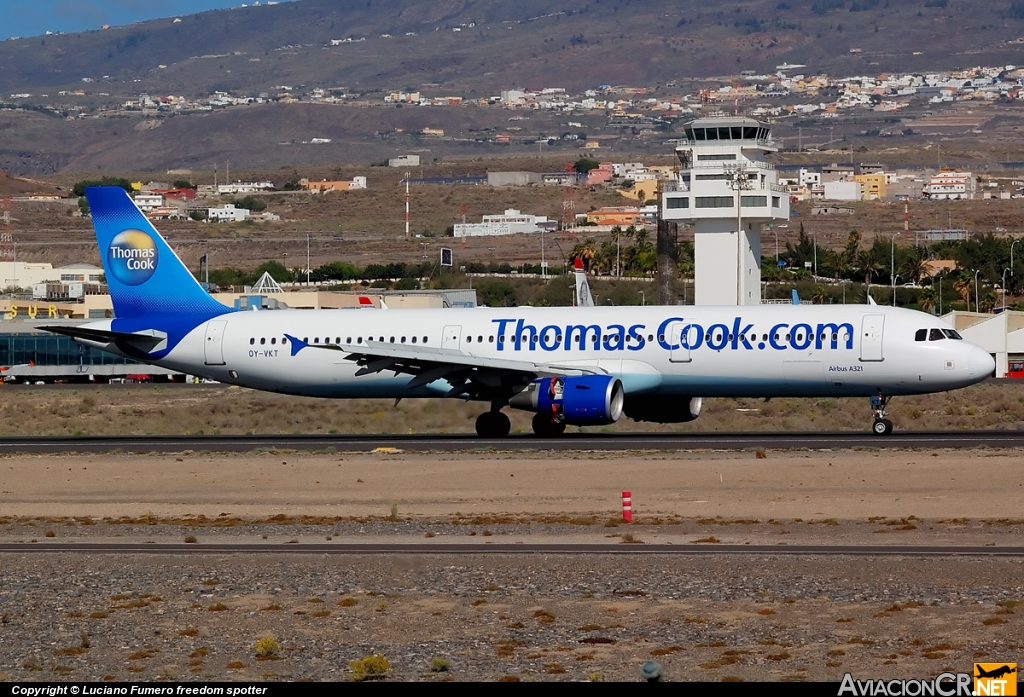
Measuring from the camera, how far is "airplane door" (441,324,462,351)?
44.1 meters

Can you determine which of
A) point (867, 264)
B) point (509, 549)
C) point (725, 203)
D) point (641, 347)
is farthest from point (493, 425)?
point (867, 264)

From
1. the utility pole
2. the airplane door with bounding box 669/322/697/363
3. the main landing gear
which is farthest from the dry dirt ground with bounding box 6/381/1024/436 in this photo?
the utility pole

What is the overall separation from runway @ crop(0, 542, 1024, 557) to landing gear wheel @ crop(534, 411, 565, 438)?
1860 cm

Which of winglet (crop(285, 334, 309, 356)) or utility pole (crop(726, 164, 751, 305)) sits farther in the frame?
utility pole (crop(726, 164, 751, 305))

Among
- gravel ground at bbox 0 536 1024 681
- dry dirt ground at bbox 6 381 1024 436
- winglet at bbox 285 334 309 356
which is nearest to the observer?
gravel ground at bbox 0 536 1024 681

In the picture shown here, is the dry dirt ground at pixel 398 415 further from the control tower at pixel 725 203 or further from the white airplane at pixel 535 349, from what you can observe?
the control tower at pixel 725 203

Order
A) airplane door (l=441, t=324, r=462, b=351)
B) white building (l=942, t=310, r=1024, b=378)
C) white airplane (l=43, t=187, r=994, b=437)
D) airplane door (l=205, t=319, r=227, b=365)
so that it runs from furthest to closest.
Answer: white building (l=942, t=310, r=1024, b=378), airplane door (l=205, t=319, r=227, b=365), airplane door (l=441, t=324, r=462, b=351), white airplane (l=43, t=187, r=994, b=437)

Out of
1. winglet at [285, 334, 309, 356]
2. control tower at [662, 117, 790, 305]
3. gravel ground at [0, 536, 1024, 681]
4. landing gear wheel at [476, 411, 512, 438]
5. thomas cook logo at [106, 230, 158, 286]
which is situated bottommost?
landing gear wheel at [476, 411, 512, 438]

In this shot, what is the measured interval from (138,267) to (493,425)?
39.6 feet

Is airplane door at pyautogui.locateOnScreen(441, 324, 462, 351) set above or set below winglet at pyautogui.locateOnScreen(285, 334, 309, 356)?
above

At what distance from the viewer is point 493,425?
4319cm

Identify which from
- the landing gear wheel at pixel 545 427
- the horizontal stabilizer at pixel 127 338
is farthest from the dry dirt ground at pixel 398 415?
the horizontal stabilizer at pixel 127 338

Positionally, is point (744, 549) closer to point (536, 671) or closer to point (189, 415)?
point (536, 671)

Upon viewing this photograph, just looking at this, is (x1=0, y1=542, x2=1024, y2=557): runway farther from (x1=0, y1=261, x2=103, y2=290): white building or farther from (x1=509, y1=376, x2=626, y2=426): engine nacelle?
(x1=0, y1=261, x2=103, y2=290): white building
